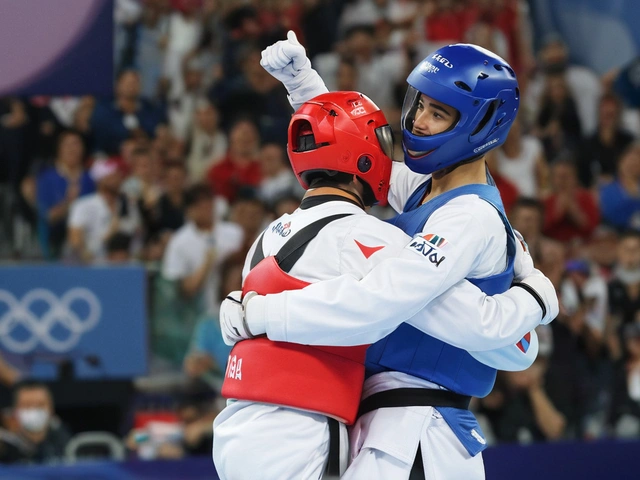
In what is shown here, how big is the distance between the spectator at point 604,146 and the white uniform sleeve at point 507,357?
655 centimetres

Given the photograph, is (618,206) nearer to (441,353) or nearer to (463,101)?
(463,101)

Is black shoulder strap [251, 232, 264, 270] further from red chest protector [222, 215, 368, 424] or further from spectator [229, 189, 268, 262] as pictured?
spectator [229, 189, 268, 262]

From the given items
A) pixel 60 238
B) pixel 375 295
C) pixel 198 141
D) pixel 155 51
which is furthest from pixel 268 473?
pixel 155 51

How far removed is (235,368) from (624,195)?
7.05 metres

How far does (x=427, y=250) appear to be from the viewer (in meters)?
3.64

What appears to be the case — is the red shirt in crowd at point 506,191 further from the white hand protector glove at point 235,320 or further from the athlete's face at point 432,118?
the white hand protector glove at point 235,320

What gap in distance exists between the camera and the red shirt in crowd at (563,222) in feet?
32.0

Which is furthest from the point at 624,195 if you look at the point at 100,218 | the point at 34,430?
the point at 34,430

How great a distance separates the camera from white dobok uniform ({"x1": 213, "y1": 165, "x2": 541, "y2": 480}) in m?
3.58

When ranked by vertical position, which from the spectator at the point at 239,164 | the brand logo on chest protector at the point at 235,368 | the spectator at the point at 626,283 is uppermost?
the brand logo on chest protector at the point at 235,368

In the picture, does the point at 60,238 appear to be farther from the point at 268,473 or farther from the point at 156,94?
the point at 268,473

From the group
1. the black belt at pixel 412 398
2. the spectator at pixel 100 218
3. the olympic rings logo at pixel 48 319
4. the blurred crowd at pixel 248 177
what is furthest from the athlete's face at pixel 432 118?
the spectator at pixel 100 218

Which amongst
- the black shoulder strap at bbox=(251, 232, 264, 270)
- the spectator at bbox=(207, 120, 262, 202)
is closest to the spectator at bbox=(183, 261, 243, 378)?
the spectator at bbox=(207, 120, 262, 202)

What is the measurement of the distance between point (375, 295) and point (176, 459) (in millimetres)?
3681
